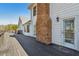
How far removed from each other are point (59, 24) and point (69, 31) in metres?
1.01

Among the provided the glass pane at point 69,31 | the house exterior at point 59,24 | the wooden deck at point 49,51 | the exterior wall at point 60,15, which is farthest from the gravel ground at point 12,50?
the glass pane at point 69,31

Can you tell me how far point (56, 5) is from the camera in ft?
26.4

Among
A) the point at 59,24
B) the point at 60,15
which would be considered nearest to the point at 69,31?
the point at 59,24

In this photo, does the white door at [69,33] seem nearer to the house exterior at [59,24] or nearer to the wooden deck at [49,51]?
the house exterior at [59,24]

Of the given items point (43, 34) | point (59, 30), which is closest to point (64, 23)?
point (59, 30)

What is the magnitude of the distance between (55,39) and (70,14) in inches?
85.3

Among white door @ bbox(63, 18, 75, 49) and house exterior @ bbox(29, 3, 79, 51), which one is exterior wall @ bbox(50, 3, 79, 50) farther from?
white door @ bbox(63, 18, 75, 49)

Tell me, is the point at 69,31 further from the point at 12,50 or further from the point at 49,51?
the point at 12,50

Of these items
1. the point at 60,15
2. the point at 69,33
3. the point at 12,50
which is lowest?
the point at 12,50

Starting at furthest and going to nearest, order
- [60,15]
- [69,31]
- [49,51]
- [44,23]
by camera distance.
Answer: [44,23]
[60,15]
[69,31]
[49,51]

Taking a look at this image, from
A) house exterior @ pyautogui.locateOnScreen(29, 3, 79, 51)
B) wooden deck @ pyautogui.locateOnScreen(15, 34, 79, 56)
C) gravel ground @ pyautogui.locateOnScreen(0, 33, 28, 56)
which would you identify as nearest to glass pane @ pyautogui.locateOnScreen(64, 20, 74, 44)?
house exterior @ pyautogui.locateOnScreen(29, 3, 79, 51)

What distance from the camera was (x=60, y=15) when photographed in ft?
24.8

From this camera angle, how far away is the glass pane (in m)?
6.55

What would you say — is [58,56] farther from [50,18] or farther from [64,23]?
[50,18]
